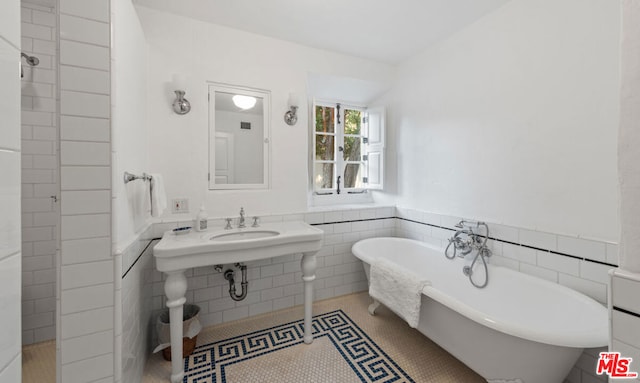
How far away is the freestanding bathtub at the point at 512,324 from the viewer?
125cm

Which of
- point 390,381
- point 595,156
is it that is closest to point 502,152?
A: point 595,156

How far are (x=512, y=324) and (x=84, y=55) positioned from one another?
7.81ft

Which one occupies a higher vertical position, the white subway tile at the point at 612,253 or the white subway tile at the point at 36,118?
the white subway tile at the point at 36,118

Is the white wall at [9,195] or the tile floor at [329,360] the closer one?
the white wall at [9,195]

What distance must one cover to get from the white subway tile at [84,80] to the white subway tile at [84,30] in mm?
136

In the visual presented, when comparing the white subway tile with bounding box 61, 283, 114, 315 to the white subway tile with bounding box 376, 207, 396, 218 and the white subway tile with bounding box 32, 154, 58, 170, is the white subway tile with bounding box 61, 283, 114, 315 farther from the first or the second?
the white subway tile with bounding box 376, 207, 396, 218

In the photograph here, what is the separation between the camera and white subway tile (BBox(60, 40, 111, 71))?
121 cm

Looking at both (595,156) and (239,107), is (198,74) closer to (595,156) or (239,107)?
(239,107)

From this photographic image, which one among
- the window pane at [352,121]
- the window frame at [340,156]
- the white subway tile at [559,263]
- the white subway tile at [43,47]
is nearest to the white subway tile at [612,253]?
the white subway tile at [559,263]

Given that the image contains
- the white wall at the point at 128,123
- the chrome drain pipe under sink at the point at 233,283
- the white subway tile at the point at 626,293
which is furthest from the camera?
the chrome drain pipe under sink at the point at 233,283

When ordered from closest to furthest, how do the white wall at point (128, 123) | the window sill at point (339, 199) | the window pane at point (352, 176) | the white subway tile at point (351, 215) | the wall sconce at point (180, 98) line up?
the white wall at point (128, 123)
the wall sconce at point (180, 98)
the white subway tile at point (351, 215)
the window sill at point (339, 199)
the window pane at point (352, 176)

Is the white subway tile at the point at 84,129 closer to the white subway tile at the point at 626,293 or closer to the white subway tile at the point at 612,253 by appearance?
the white subway tile at the point at 626,293

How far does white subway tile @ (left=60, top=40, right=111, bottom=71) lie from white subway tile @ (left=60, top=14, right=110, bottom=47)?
0.02 m

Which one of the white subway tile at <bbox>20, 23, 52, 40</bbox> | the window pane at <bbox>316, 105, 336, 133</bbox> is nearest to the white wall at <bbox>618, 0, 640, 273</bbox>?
the window pane at <bbox>316, 105, 336, 133</bbox>
